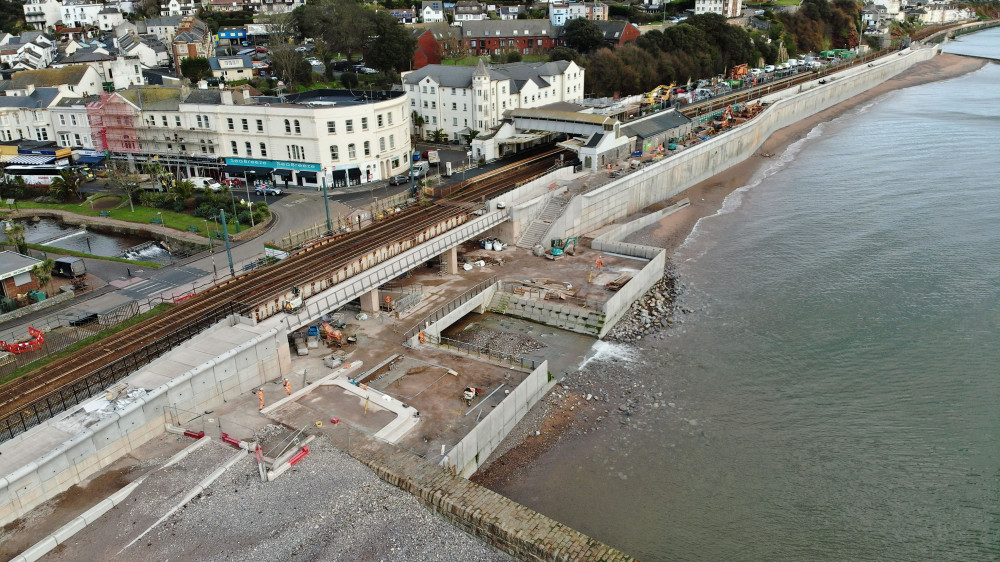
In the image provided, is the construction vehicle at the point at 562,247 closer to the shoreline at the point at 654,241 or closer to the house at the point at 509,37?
the shoreline at the point at 654,241

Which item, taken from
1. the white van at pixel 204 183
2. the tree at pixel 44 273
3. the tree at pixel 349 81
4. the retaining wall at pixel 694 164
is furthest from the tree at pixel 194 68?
the retaining wall at pixel 694 164

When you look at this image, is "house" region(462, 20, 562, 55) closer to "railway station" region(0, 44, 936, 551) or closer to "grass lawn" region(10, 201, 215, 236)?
"railway station" region(0, 44, 936, 551)

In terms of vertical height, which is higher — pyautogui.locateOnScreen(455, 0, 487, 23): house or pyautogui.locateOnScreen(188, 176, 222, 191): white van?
pyautogui.locateOnScreen(455, 0, 487, 23): house

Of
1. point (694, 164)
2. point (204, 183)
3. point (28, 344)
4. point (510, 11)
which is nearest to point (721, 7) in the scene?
point (510, 11)

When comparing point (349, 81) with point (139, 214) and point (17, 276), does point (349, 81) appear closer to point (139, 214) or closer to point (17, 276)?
point (139, 214)

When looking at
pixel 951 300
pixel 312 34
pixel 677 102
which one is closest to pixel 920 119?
pixel 677 102

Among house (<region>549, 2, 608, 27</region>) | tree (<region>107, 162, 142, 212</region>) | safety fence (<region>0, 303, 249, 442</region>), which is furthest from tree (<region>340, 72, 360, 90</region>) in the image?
safety fence (<region>0, 303, 249, 442</region>)
